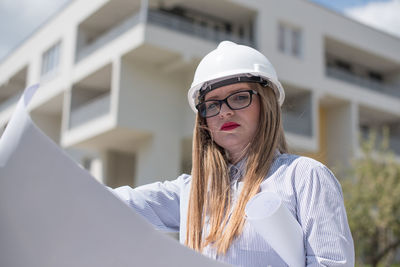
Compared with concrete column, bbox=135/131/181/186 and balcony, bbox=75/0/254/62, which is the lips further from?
concrete column, bbox=135/131/181/186

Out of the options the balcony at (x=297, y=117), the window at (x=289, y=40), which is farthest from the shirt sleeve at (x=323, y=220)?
the window at (x=289, y=40)

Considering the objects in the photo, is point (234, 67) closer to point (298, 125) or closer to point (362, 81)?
Result: point (298, 125)

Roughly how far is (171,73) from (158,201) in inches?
515

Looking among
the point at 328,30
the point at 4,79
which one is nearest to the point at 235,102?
the point at 328,30

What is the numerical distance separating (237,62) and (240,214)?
0.58 metres

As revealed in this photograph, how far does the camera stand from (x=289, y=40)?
16703 mm

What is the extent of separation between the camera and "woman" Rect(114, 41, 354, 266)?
1.41m

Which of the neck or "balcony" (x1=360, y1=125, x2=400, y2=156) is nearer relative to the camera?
the neck

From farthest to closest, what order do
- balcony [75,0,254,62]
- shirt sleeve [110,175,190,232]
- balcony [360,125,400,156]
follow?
balcony [360,125,400,156], balcony [75,0,254,62], shirt sleeve [110,175,190,232]

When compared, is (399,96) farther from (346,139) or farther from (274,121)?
(274,121)

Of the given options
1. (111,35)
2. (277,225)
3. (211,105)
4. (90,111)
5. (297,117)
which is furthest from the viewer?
(297,117)

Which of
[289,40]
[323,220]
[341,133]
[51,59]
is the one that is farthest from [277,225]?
[51,59]

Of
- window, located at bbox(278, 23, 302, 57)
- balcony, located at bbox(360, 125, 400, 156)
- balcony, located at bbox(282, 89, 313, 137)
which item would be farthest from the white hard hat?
balcony, located at bbox(360, 125, 400, 156)

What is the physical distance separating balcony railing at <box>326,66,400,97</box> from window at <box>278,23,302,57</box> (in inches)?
76.6
